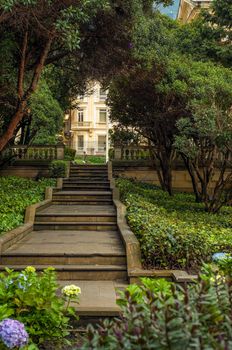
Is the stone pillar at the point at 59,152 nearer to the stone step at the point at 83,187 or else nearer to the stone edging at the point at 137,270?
the stone step at the point at 83,187

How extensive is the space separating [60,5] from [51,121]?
10.9 metres

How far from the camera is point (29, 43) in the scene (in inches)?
470

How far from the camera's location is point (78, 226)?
10.0 metres

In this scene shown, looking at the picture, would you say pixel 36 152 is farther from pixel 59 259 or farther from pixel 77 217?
pixel 59 259

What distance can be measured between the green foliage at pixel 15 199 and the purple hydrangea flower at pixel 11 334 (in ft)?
18.0

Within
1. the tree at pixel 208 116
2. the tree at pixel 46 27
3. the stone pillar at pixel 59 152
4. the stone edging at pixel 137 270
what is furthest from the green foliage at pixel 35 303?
the stone pillar at pixel 59 152

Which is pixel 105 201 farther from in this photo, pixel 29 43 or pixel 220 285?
pixel 220 285

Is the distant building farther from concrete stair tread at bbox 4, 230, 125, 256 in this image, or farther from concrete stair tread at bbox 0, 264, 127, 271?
concrete stair tread at bbox 0, 264, 127, 271

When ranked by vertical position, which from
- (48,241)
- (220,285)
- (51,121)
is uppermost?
(51,121)

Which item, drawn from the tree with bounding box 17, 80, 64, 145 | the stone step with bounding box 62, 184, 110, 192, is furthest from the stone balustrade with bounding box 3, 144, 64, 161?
the stone step with bounding box 62, 184, 110, 192

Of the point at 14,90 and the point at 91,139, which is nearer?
the point at 14,90

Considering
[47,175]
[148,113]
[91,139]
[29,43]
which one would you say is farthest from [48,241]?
[91,139]

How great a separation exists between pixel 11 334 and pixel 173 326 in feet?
4.73

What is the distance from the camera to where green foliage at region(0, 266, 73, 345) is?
3.95 meters
